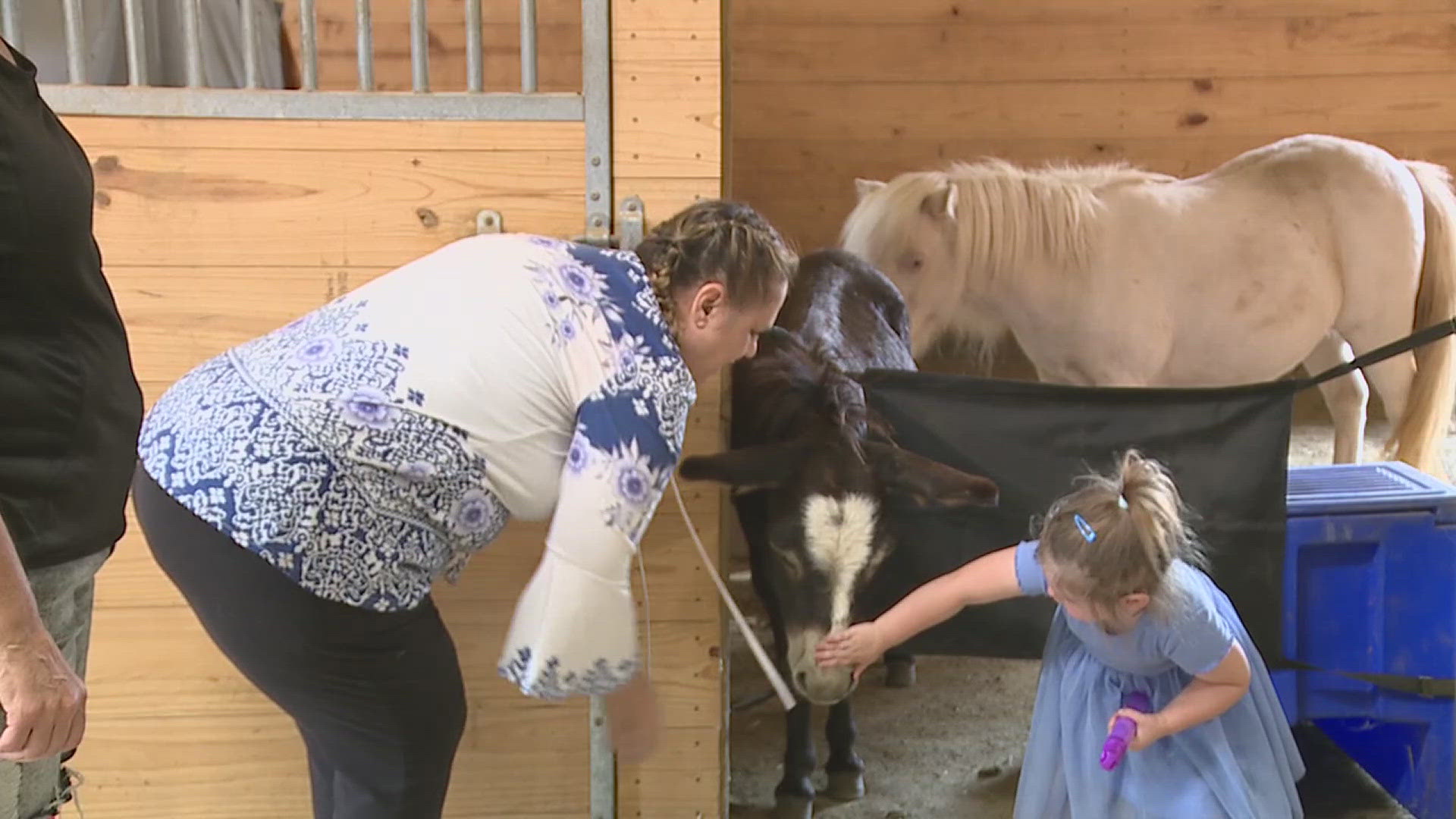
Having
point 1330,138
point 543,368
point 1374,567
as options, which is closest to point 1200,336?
point 1330,138

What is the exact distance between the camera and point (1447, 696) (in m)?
1.77

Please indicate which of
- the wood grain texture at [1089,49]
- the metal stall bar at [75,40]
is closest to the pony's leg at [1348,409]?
the wood grain texture at [1089,49]

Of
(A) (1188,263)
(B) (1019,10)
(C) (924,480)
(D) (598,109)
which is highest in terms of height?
(B) (1019,10)

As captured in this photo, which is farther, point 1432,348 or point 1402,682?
point 1432,348

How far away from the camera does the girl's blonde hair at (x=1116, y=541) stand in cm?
142

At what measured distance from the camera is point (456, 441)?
109 cm

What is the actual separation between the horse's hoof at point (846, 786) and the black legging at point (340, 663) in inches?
42.5

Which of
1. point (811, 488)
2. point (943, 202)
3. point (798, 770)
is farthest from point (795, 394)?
point (943, 202)

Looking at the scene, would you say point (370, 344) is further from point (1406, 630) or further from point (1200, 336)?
point (1200, 336)

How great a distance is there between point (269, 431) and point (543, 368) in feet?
0.88

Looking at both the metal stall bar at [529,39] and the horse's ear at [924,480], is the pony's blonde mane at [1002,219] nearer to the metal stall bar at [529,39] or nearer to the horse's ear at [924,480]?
the horse's ear at [924,480]

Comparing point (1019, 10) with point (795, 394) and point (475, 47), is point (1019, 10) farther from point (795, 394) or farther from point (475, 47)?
point (475, 47)

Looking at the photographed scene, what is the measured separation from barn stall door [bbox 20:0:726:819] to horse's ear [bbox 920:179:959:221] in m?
1.19

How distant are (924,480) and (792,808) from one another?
782 mm
